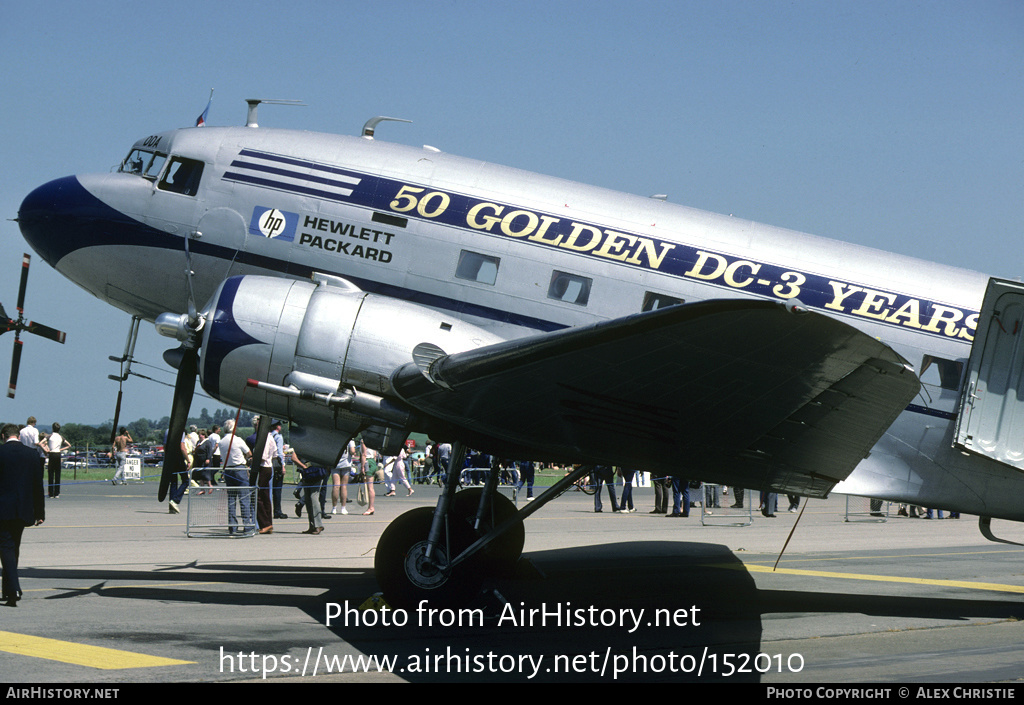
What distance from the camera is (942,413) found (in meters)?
11.2

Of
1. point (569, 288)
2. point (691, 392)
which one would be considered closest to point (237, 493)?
point (569, 288)

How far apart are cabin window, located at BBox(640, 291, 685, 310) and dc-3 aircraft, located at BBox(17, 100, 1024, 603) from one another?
0.08 feet

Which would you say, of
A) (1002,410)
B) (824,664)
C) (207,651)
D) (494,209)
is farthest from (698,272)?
(207,651)

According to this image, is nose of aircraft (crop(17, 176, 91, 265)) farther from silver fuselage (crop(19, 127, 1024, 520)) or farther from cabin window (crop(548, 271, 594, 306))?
cabin window (crop(548, 271, 594, 306))

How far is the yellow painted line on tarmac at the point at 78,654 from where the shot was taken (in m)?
8.03

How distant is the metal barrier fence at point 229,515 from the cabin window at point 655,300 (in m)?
11.2


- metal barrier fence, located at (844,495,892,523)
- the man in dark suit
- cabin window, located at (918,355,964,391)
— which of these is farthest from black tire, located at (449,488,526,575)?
metal barrier fence, located at (844,495,892,523)

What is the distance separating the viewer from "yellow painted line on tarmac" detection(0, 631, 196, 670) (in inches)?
316

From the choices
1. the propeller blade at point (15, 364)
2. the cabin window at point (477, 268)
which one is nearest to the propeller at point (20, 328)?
the propeller blade at point (15, 364)

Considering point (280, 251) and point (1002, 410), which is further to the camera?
point (280, 251)

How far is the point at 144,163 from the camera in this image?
1302 cm

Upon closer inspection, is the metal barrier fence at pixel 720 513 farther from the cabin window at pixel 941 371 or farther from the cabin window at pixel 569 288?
the cabin window at pixel 569 288
